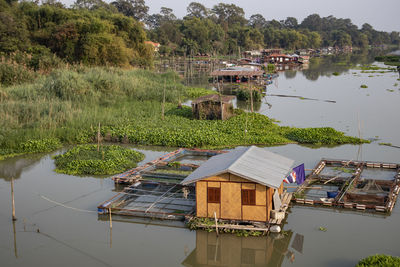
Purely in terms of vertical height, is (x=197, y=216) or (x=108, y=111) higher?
(x=108, y=111)

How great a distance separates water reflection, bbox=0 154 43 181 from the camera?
656 inches

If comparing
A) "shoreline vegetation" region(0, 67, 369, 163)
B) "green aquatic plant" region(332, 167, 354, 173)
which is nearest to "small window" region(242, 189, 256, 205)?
"green aquatic plant" region(332, 167, 354, 173)

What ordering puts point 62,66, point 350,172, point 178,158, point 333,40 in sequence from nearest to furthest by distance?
point 350,172 < point 178,158 < point 62,66 < point 333,40

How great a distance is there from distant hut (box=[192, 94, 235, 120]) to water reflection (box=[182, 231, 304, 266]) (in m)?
13.4

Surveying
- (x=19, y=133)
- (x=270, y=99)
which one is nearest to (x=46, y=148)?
(x=19, y=133)

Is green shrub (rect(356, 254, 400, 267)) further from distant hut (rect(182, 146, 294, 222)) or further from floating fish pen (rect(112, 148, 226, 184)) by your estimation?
floating fish pen (rect(112, 148, 226, 184))

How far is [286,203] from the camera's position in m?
12.1

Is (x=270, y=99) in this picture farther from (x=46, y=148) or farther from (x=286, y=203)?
(x=286, y=203)

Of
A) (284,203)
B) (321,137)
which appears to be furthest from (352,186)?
(321,137)

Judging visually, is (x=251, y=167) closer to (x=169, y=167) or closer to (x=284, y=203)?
(x=284, y=203)

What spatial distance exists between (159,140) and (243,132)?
432 cm

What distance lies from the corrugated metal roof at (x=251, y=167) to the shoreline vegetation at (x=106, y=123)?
257 inches

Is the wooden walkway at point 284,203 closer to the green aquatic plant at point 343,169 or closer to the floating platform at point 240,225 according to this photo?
the floating platform at point 240,225

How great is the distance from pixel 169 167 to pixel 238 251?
657 cm
